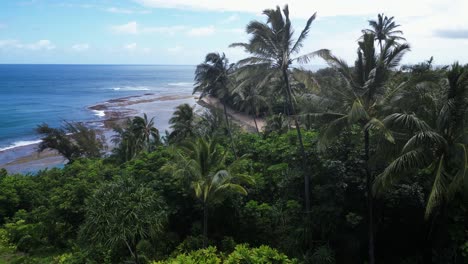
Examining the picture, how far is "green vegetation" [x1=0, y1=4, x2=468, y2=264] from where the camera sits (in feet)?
31.8

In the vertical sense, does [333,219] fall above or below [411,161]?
below

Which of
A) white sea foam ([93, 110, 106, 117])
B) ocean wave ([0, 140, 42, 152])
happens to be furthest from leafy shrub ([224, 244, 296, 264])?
white sea foam ([93, 110, 106, 117])

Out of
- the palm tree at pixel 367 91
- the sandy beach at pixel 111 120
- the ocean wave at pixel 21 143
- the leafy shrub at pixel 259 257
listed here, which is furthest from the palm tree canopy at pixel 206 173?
the ocean wave at pixel 21 143

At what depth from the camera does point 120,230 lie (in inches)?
432

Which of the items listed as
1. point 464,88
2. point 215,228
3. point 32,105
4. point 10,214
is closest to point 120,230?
point 215,228

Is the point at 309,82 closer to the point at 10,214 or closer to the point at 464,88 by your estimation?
the point at 464,88

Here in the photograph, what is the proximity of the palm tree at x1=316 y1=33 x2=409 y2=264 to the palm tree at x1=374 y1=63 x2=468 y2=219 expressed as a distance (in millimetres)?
1640

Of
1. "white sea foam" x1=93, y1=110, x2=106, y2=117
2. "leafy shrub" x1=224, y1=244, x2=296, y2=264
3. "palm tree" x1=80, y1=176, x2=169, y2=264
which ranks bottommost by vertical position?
"white sea foam" x1=93, y1=110, x2=106, y2=117

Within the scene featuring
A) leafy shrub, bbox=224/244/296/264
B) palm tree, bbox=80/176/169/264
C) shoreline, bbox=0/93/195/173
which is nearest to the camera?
leafy shrub, bbox=224/244/296/264

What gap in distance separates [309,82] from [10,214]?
19.2 metres

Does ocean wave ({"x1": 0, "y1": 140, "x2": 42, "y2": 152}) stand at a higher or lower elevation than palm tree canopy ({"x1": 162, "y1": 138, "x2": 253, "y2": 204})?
lower

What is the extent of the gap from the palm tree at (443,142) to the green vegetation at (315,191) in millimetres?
31

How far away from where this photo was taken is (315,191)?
12.9 m

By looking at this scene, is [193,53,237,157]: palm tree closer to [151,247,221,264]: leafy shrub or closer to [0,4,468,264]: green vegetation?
[0,4,468,264]: green vegetation
